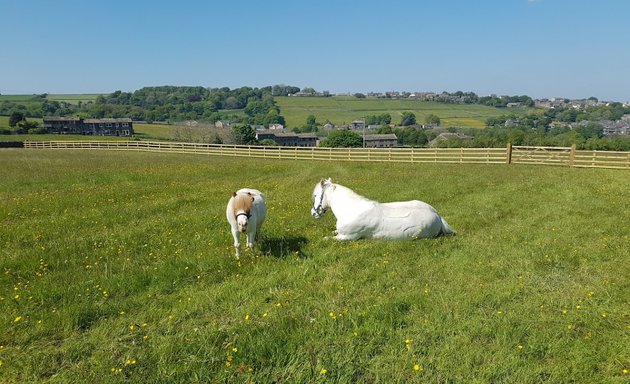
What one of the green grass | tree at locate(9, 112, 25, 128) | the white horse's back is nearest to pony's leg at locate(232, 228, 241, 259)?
the green grass

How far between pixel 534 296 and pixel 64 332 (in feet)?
21.7

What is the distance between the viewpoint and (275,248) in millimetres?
8062

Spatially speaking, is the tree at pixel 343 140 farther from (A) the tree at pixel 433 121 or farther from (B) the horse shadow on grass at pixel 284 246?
(B) the horse shadow on grass at pixel 284 246

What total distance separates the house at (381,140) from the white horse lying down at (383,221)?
9785 centimetres

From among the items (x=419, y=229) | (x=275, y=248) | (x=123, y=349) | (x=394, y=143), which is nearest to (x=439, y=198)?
(x=419, y=229)

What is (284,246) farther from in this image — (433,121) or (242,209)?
(433,121)

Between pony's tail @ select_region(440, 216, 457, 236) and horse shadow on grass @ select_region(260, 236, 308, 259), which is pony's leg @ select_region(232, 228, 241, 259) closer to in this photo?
horse shadow on grass @ select_region(260, 236, 308, 259)

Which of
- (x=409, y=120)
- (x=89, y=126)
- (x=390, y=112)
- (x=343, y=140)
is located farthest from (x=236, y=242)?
(x=390, y=112)

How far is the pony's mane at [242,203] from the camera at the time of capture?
22.2ft

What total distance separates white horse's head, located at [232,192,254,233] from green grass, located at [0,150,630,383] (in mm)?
878

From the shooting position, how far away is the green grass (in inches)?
159

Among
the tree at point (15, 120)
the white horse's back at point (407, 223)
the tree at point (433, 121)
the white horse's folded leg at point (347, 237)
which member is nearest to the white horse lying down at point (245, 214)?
the white horse's folded leg at point (347, 237)

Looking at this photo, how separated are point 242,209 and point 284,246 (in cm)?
184

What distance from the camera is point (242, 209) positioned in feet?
22.1
